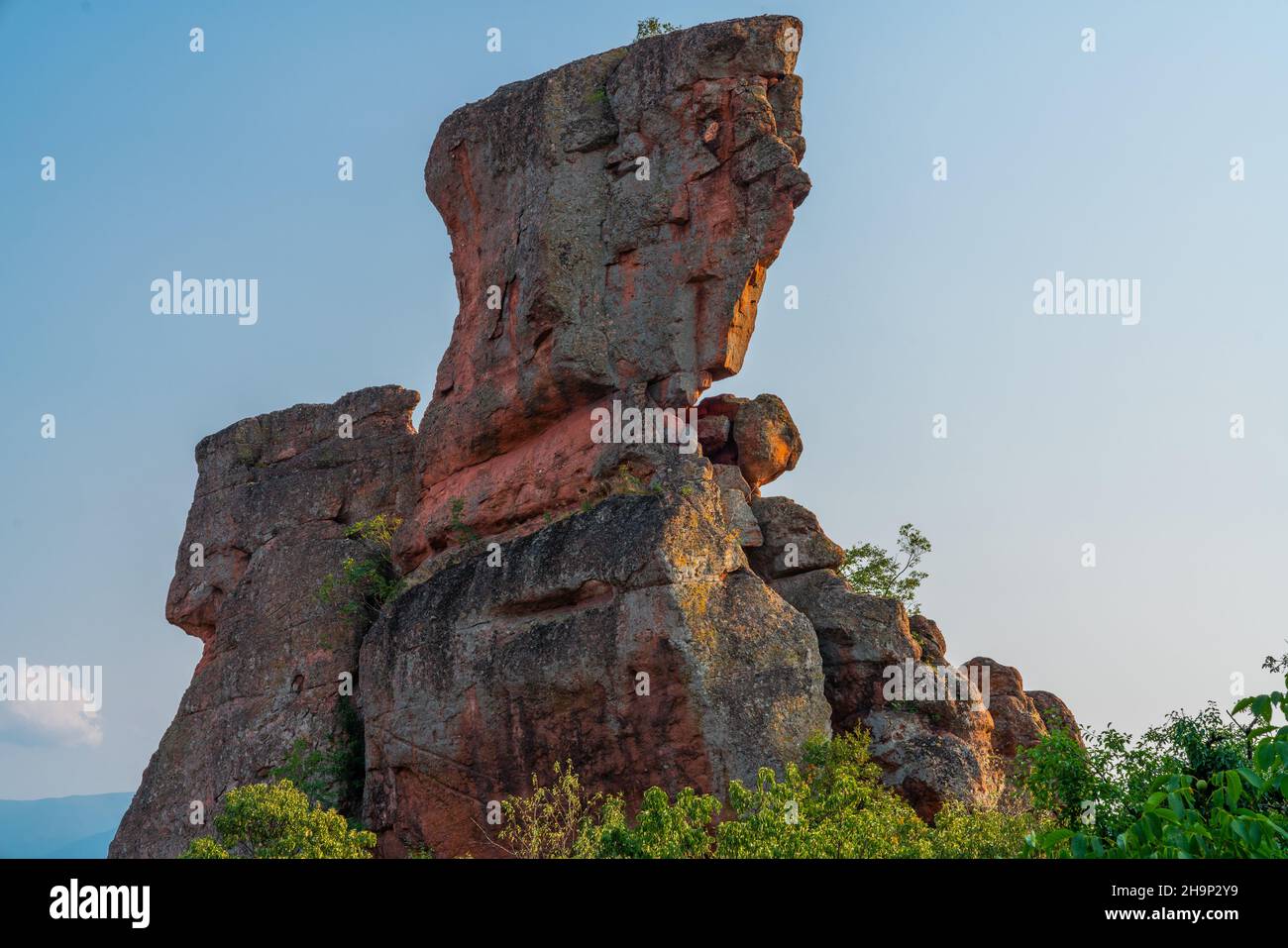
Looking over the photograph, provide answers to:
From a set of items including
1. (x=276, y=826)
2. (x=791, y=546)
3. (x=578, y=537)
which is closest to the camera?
(x=276, y=826)

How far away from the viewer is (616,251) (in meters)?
34.8

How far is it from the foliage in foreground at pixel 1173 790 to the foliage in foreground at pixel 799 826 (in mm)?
1167

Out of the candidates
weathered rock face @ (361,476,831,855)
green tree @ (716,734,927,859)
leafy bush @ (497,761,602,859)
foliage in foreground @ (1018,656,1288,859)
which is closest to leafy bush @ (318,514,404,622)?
weathered rock face @ (361,476,831,855)

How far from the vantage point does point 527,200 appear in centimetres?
3609

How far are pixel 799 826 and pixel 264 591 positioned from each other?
75.6ft

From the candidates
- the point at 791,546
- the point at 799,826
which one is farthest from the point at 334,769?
the point at 799,826

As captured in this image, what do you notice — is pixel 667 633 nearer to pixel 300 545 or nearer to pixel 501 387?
pixel 501 387

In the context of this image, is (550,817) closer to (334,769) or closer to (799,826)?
(334,769)

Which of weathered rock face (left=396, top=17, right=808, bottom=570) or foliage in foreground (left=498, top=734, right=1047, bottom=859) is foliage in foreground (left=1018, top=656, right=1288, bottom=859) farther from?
weathered rock face (left=396, top=17, right=808, bottom=570)

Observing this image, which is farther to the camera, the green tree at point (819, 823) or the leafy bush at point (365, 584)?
the leafy bush at point (365, 584)

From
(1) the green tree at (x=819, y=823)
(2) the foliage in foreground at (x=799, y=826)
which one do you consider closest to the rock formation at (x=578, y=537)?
(2) the foliage in foreground at (x=799, y=826)

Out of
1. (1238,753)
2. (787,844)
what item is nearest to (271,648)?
→ (787,844)

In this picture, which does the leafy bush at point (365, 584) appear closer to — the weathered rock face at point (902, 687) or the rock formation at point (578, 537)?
the rock formation at point (578, 537)

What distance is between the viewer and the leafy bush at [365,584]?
36.7 metres
